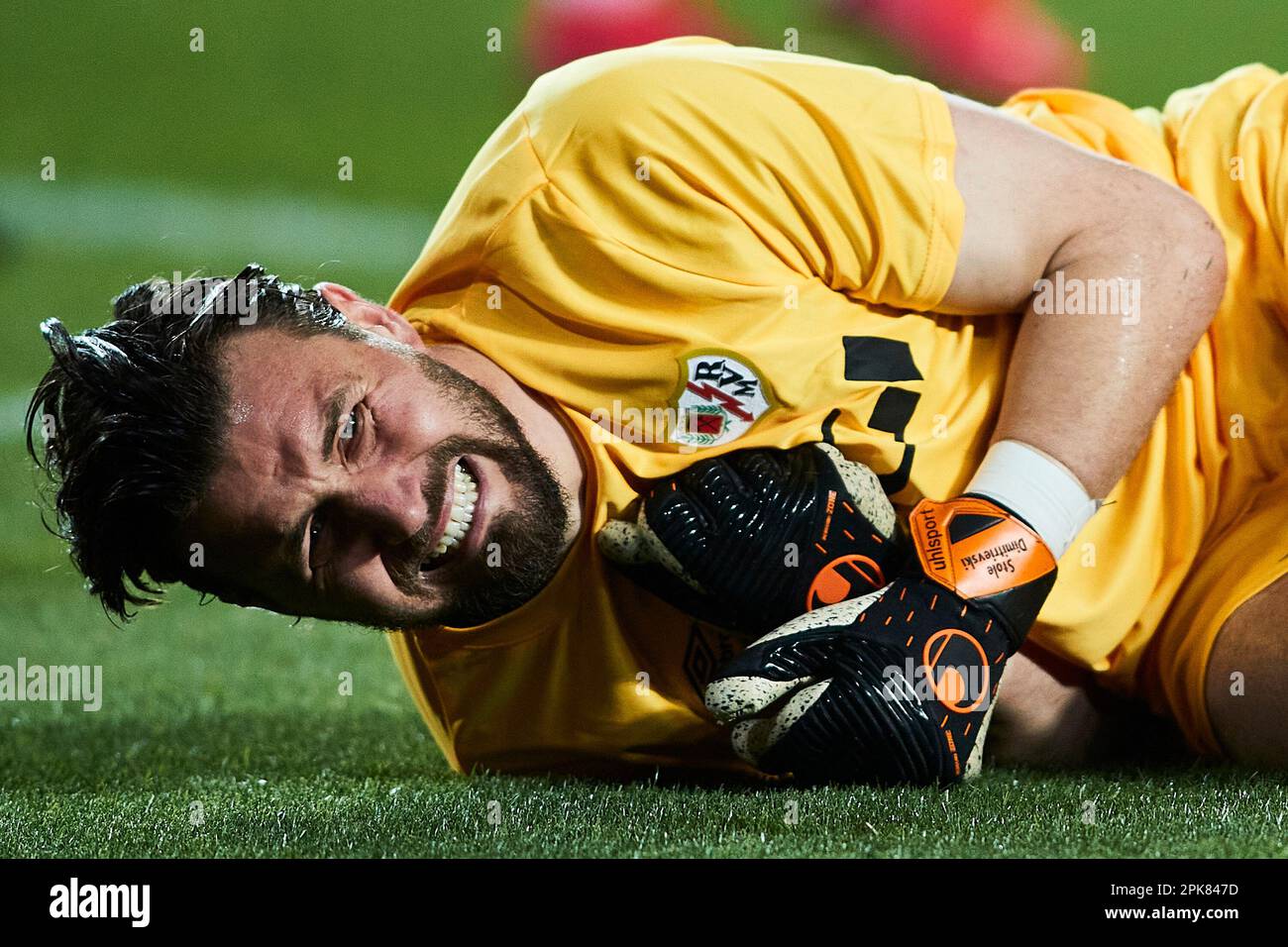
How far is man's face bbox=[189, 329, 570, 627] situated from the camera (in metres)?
1.03

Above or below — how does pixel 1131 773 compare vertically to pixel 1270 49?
below

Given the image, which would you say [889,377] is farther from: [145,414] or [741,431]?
[145,414]

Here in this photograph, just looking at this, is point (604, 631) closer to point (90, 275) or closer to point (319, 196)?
point (90, 275)

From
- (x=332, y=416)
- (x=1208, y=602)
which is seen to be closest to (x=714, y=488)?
(x=332, y=416)

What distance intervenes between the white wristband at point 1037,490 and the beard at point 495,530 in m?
0.32

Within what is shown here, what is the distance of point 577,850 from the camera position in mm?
871

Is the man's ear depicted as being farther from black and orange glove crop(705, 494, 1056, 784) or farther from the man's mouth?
black and orange glove crop(705, 494, 1056, 784)

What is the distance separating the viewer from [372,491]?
1024mm

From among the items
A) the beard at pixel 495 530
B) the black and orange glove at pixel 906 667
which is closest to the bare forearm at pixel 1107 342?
the black and orange glove at pixel 906 667

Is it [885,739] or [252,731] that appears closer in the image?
[885,739]

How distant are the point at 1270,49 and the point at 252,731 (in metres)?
4.44

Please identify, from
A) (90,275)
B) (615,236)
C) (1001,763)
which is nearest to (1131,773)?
(1001,763)

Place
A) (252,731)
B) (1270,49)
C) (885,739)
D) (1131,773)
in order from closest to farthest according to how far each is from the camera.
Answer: (885,739), (1131,773), (252,731), (1270,49)
